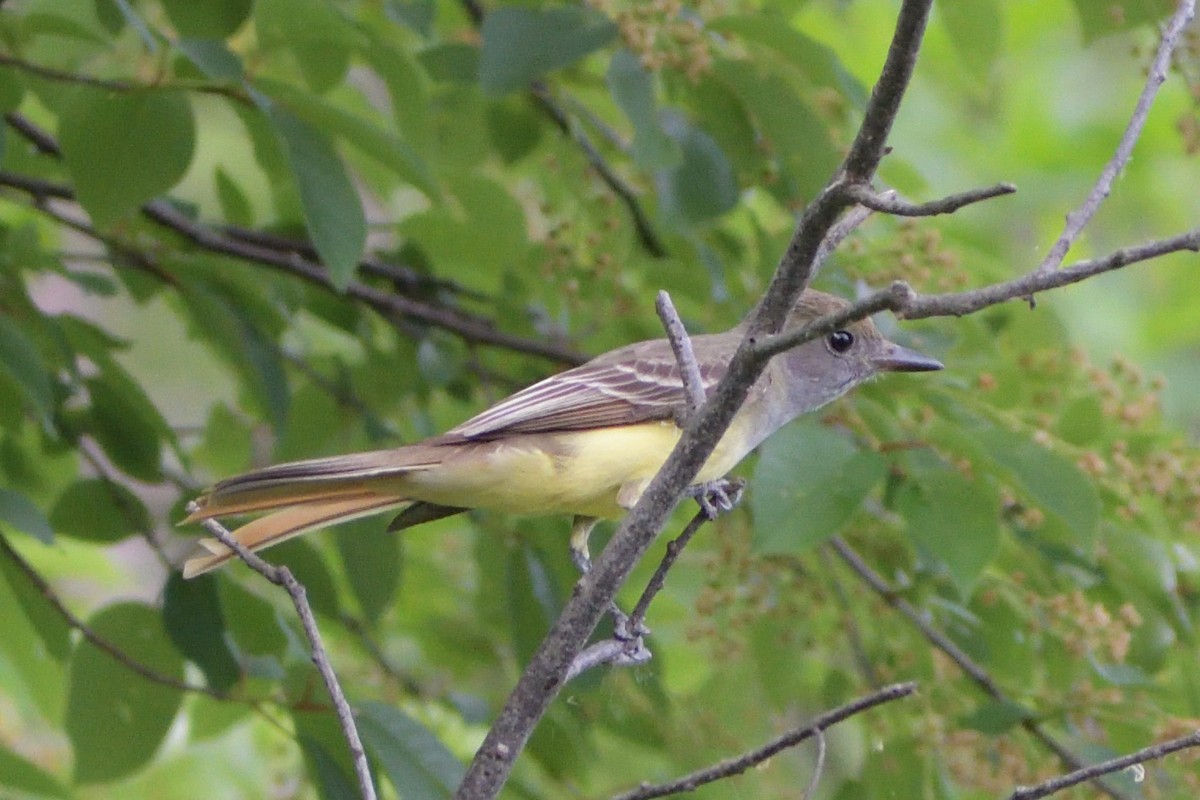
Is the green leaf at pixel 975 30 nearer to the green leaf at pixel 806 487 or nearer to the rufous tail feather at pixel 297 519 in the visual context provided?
the green leaf at pixel 806 487

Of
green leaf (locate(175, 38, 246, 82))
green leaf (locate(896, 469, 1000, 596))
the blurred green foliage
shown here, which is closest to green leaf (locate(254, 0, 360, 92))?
the blurred green foliage

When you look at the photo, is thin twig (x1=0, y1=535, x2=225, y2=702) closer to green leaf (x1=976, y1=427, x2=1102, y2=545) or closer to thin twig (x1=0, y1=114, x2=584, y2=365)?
thin twig (x1=0, y1=114, x2=584, y2=365)

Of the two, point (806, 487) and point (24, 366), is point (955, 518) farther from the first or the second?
point (24, 366)

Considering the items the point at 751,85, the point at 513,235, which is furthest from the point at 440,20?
the point at 751,85

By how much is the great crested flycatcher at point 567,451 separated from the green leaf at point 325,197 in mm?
532

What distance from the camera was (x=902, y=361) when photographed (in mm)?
4070

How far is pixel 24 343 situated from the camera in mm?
3674

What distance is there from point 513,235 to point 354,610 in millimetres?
2392

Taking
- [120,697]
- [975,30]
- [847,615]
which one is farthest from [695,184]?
[120,697]

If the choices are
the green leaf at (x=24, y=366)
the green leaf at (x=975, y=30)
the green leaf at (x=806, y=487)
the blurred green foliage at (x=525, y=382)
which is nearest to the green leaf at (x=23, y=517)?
the blurred green foliage at (x=525, y=382)

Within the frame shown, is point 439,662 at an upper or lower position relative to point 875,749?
upper

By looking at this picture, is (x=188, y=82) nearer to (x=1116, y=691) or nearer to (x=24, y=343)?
(x=24, y=343)

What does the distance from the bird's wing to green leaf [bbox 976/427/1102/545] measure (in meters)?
0.77

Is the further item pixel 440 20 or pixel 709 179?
pixel 440 20
